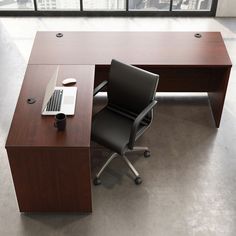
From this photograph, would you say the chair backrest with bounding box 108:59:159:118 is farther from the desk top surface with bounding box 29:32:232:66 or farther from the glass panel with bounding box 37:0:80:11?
the glass panel with bounding box 37:0:80:11

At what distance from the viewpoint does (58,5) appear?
6.48 metres

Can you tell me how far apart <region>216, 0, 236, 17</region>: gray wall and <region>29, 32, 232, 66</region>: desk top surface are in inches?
77.5

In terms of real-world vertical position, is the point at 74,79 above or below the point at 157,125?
above

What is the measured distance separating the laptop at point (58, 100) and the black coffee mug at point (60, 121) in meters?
0.15

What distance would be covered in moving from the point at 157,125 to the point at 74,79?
1159 mm

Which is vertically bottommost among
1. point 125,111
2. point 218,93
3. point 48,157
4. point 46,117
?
point 218,93

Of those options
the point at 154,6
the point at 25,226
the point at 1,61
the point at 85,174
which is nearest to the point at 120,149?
the point at 85,174

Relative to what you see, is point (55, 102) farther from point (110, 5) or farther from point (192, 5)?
point (192, 5)

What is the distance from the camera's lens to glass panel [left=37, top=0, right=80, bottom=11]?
6.43m

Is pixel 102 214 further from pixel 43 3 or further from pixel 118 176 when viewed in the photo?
pixel 43 3

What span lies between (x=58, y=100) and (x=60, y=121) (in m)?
0.40

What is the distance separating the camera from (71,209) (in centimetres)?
359

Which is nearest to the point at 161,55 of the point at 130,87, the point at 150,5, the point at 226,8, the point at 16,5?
the point at 130,87

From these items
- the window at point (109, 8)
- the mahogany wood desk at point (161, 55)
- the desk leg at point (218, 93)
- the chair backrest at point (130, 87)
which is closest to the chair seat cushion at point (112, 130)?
the chair backrest at point (130, 87)
